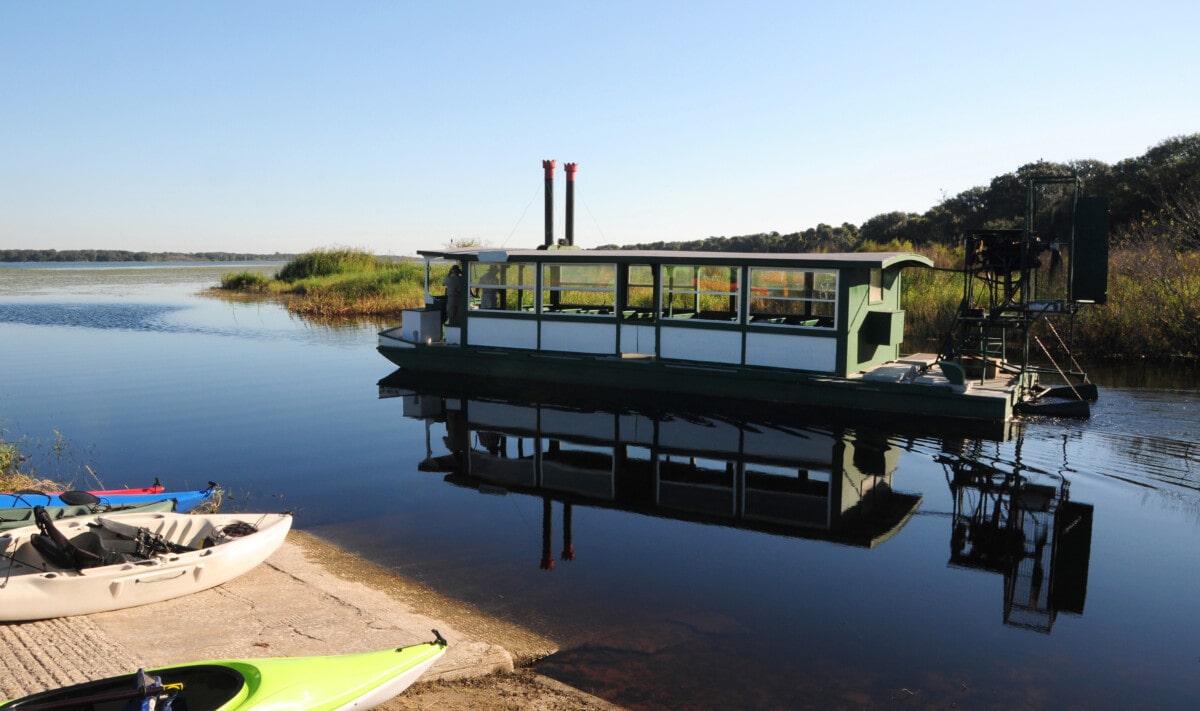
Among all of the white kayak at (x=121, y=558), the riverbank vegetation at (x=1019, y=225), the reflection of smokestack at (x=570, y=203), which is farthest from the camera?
the reflection of smokestack at (x=570, y=203)

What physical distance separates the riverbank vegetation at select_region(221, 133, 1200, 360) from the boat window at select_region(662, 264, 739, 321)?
469 cm

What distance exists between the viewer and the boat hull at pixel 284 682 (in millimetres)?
4609

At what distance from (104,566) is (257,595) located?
120 cm

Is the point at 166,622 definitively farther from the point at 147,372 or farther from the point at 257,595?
the point at 147,372

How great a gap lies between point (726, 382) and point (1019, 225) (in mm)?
28638

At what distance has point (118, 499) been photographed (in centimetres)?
994

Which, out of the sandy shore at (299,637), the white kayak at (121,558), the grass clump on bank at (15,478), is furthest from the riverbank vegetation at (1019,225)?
the grass clump on bank at (15,478)

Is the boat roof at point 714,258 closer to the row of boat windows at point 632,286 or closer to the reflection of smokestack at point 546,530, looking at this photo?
the row of boat windows at point 632,286

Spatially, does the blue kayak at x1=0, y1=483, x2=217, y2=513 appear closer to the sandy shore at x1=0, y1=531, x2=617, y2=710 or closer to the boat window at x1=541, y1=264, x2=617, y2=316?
the sandy shore at x1=0, y1=531, x2=617, y2=710

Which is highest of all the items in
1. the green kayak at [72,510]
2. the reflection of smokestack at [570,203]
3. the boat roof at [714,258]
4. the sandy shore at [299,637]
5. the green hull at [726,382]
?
the reflection of smokestack at [570,203]

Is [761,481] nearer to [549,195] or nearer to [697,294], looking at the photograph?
[697,294]

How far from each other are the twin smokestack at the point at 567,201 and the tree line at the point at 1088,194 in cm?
1577

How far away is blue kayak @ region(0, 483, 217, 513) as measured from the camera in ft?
29.9

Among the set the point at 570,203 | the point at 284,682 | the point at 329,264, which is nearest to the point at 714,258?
the point at 570,203
